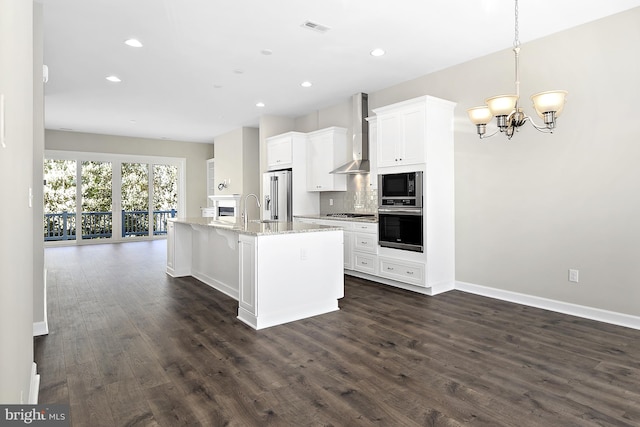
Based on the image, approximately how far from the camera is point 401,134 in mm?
4879

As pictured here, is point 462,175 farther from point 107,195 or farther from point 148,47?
point 107,195

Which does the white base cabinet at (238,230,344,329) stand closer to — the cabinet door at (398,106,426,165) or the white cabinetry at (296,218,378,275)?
the white cabinetry at (296,218,378,275)

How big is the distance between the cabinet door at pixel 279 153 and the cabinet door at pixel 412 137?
8.71ft

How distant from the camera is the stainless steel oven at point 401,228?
15.5ft

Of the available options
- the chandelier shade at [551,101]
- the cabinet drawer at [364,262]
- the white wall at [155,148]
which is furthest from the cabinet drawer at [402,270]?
the white wall at [155,148]

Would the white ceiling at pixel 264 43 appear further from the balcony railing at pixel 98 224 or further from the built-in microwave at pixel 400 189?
the balcony railing at pixel 98 224

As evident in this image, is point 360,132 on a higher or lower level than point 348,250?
higher

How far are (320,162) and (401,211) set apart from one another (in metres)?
2.33

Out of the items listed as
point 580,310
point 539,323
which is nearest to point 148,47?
point 539,323

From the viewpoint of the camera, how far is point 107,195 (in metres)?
10.0

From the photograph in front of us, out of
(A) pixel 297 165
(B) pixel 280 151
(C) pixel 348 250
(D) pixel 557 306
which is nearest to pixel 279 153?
(B) pixel 280 151

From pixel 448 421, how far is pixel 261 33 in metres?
3.80

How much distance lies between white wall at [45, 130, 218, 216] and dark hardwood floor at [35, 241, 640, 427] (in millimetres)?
6673

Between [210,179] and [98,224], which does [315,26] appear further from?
[98,224]
